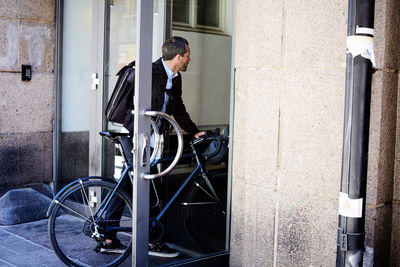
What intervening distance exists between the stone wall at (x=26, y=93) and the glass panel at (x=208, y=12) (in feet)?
9.44

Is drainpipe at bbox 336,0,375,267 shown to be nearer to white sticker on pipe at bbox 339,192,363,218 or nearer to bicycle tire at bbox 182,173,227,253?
white sticker on pipe at bbox 339,192,363,218

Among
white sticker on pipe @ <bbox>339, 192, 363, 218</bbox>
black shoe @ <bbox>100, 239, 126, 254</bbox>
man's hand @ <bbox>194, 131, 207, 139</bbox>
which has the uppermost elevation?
man's hand @ <bbox>194, 131, 207, 139</bbox>

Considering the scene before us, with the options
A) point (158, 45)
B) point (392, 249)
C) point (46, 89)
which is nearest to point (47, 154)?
point (46, 89)

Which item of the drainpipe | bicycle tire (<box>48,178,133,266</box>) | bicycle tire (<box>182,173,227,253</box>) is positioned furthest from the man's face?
the drainpipe

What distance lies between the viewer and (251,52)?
14.6 feet

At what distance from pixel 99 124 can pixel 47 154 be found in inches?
42.1

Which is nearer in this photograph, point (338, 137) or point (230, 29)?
point (338, 137)

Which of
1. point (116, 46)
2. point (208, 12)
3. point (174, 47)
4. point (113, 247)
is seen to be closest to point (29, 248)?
point (113, 247)

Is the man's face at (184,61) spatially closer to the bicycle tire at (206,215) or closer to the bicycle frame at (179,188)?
the bicycle frame at (179,188)

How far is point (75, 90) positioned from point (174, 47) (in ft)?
8.45

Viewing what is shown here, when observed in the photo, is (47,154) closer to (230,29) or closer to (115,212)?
(115,212)

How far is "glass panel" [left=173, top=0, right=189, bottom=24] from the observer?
16.0ft

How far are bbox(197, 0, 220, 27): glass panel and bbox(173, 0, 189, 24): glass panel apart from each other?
98mm

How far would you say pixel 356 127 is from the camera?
3207 mm
